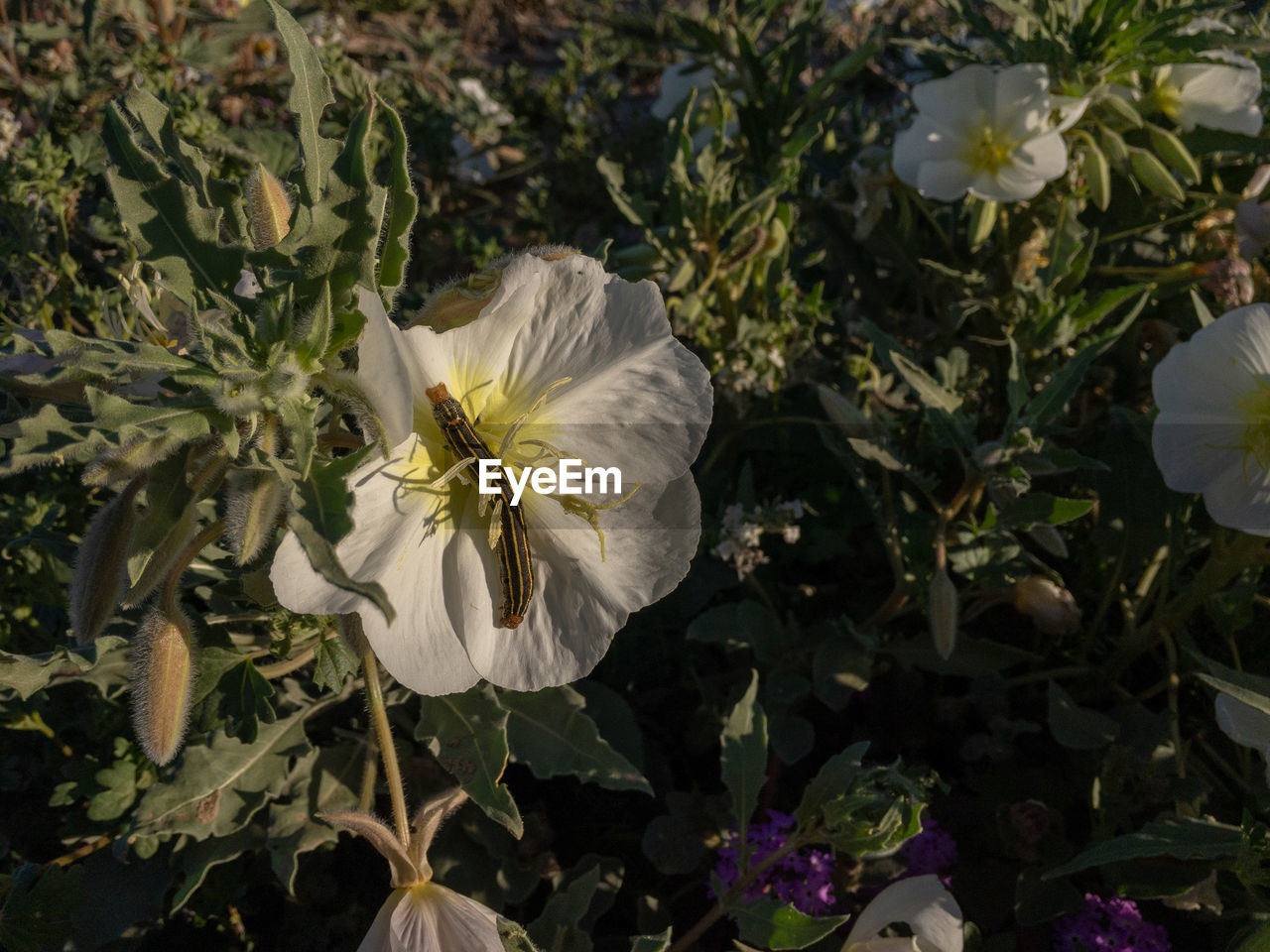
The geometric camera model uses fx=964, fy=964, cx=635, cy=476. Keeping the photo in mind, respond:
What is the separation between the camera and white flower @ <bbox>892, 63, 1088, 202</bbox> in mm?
1911

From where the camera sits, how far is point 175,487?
1.01m

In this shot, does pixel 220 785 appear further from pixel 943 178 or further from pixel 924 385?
pixel 943 178

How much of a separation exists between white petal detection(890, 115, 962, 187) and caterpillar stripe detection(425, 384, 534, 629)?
53.3 inches

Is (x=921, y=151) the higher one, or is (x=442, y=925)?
(x=921, y=151)

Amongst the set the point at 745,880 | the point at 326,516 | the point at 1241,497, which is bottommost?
the point at 745,880

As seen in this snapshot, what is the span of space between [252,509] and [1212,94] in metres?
2.14

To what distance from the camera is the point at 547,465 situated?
117 cm

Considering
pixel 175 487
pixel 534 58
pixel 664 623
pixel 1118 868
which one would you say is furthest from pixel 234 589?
pixel 534 58

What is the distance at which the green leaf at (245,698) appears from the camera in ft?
4.29

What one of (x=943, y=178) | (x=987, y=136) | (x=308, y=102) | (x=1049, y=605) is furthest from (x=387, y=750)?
(x=987, y=136)

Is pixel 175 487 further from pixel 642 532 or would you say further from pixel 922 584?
pixel 922 584

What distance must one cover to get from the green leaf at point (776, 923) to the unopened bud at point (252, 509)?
0.89 meters

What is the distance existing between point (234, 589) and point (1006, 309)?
1682 mm

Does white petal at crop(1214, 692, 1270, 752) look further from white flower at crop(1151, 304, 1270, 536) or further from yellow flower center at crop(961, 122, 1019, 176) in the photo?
yellow flower center at crop(961, 122, 1019, 176)
